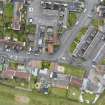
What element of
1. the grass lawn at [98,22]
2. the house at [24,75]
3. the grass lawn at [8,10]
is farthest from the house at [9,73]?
the grass lawn at [98,22]

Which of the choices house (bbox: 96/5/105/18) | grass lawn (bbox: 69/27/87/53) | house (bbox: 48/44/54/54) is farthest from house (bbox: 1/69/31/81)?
house (bbox: 96/5/105/18)

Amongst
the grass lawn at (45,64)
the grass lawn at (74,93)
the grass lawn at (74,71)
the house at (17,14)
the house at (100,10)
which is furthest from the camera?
the grass lawn at (45,64)

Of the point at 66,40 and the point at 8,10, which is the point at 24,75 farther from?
the point at 8,10

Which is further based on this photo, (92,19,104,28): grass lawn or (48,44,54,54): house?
(48,44,54,54): house

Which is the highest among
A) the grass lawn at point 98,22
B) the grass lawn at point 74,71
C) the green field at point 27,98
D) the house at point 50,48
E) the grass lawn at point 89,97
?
the grass lawn at point 98,22

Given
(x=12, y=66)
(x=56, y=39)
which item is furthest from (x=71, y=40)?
(x=12, y=66)

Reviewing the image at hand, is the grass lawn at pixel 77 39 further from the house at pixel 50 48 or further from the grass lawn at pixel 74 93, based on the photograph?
the grass lawn at pixel 74 93

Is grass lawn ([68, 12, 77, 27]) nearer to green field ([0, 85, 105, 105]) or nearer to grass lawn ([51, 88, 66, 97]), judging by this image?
grass lawn ([51, 88, 66, 97])
